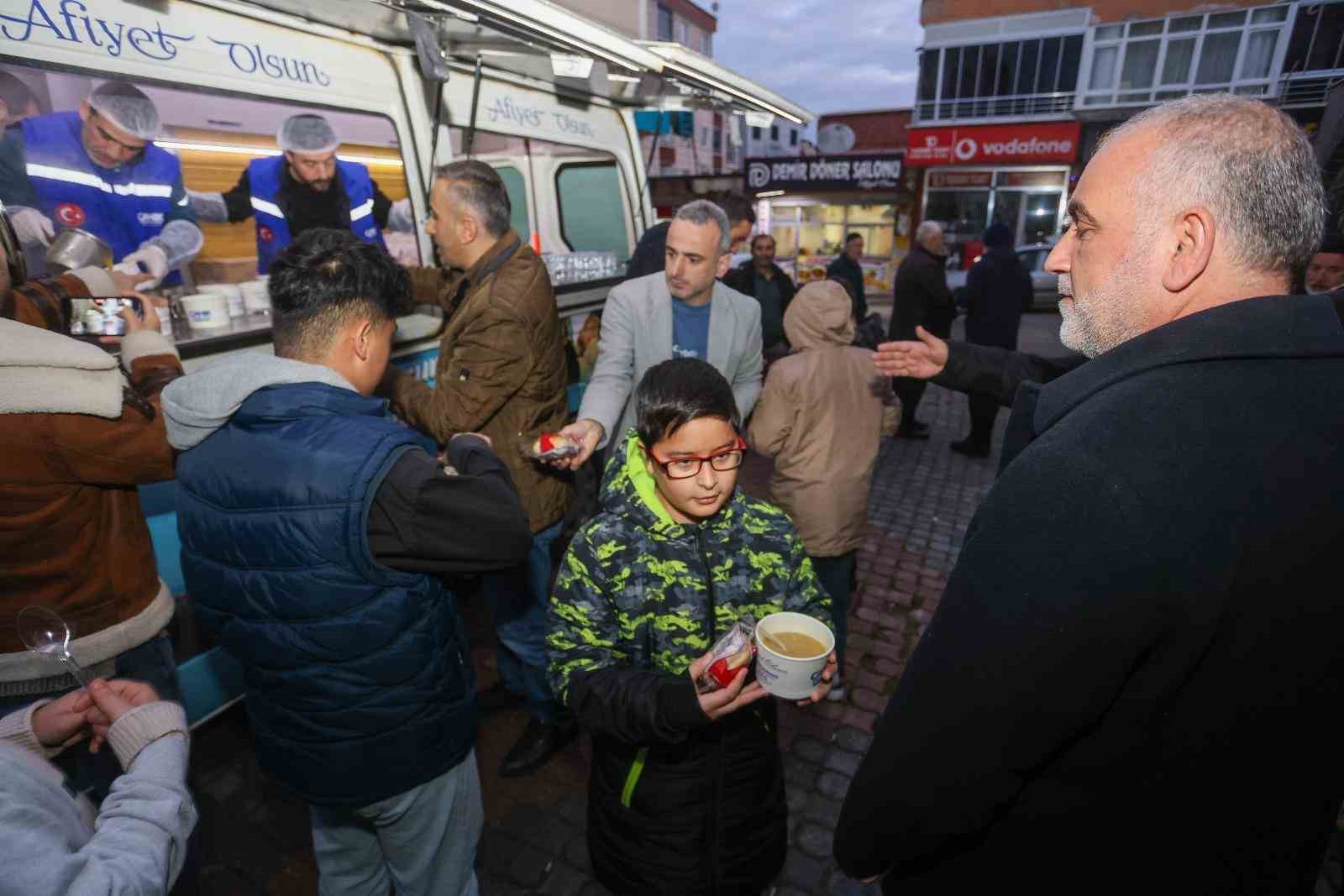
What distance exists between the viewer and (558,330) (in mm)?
3098

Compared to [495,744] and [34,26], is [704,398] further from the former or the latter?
[34,26]

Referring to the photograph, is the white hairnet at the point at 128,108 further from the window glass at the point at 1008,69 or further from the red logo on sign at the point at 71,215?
the window glass at the point at 1008,69

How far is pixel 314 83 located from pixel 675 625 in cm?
321

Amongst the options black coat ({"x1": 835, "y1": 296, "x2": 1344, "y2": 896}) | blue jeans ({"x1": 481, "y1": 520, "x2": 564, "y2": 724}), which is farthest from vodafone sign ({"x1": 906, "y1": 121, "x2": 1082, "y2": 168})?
black coat ({"x1": 835, "y1": 296, "x2": 1344, "y2": 896})

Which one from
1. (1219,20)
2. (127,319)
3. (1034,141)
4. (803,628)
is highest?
(1219,20)

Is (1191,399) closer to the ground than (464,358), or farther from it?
farther from it

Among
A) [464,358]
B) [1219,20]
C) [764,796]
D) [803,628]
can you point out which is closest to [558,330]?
[464,358]

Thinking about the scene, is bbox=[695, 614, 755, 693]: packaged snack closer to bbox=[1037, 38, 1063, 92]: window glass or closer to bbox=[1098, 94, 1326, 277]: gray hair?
bbox=[1098, 94, 1326, 277]: gray hair

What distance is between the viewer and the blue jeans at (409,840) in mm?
2064

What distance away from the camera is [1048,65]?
78.2 feet

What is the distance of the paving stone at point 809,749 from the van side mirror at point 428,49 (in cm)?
409

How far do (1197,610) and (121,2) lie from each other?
3826 mm

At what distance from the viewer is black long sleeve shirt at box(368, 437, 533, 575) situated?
5.41 ft

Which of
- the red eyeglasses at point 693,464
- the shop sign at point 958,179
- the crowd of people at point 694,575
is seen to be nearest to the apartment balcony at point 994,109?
the shop sign at point 958,179
